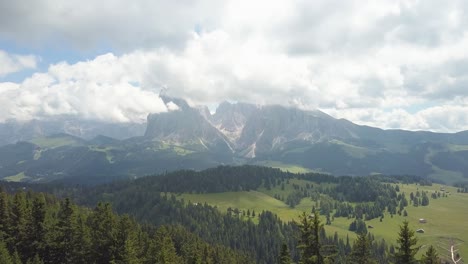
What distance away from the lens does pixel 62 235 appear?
2908 inches

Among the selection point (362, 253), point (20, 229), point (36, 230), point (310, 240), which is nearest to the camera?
point (310, 240)

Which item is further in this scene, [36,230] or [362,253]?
[36,230]

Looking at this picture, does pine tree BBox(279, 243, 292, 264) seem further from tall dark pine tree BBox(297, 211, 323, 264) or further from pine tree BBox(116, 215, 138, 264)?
pine tree BBox(116, 215, 138, 264)

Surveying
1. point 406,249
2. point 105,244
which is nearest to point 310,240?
point 406,249

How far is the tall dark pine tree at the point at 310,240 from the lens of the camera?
4169 cm

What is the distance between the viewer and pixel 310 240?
138 ft

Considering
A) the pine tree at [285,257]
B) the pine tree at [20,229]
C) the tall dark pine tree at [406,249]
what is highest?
the tall dark pine tree at [406,249]

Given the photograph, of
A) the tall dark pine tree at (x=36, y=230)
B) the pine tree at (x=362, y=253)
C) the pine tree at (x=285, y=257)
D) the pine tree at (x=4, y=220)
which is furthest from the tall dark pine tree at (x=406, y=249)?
the pine tree at (x=4, y=220)

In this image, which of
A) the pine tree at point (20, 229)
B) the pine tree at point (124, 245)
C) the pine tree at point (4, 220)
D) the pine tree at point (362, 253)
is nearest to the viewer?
the pine tree at point (362, 253)

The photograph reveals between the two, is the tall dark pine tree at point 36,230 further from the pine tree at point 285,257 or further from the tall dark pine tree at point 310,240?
the tall dark pine tree at point 310,240

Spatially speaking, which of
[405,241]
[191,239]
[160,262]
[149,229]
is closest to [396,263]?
[405,241]

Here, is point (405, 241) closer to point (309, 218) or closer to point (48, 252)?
point (309, 218)

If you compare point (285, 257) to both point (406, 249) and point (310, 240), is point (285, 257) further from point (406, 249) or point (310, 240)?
point (406, 249)

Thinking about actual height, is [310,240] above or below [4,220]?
above
